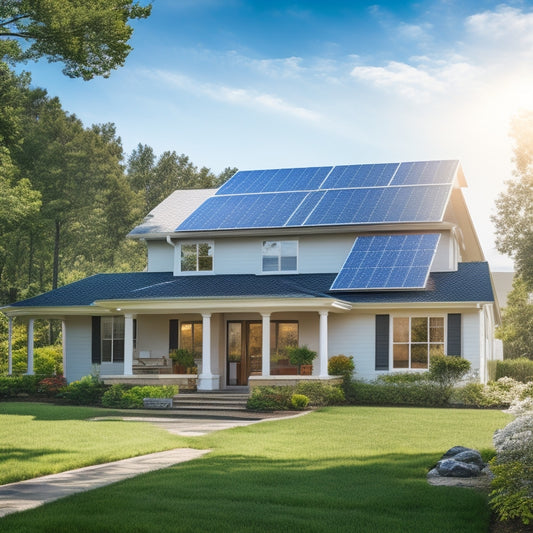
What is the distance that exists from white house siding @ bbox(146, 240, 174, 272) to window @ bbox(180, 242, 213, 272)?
4.47 feet

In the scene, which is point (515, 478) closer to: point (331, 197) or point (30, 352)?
point (331, 197)

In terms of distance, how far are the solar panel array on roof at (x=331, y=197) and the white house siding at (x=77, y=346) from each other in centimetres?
478

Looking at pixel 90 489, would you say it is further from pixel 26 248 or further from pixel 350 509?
pixel 26 248

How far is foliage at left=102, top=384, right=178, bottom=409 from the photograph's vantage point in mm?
22797

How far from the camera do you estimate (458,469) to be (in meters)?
10.6

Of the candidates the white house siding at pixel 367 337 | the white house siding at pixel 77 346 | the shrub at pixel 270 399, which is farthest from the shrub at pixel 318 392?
the white house siding at pixel 77 346

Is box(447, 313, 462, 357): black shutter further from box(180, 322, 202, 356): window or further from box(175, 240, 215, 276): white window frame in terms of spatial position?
box(175, 240, 215, 276): white window frame

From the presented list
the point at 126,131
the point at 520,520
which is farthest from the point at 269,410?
the point at 126,131

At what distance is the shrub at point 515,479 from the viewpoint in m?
7.91

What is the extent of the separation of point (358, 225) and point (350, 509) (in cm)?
1826

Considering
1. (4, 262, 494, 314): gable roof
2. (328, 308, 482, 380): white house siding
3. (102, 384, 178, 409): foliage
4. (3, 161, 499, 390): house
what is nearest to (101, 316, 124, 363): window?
(3, 161, 499, 390): house

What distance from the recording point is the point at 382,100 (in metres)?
25.0

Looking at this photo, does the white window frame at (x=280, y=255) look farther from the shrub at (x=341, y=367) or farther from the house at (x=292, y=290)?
the shrub at (x=341, y=367)

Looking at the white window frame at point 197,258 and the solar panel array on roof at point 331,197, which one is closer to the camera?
the solar panel array on roof at point 331,197
